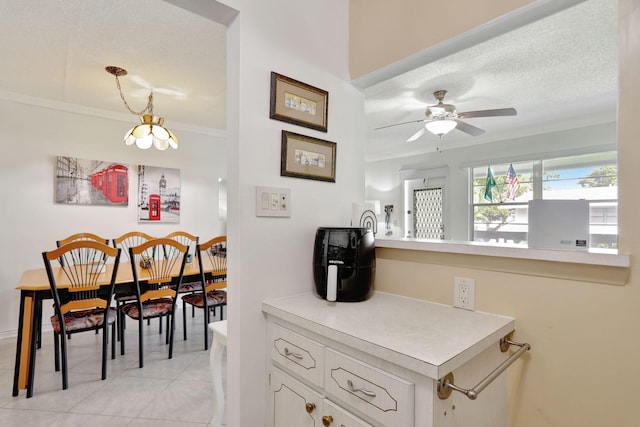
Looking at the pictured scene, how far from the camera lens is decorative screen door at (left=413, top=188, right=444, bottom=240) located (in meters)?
5.34

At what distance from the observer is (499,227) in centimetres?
467

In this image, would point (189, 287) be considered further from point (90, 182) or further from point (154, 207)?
point (90, 182)

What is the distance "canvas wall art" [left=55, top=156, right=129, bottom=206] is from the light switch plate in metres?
3.30

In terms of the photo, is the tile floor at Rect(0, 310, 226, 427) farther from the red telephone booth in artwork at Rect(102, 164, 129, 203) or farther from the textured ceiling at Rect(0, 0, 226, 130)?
the textured ceiling at Rect(0, 0, 226, 130)

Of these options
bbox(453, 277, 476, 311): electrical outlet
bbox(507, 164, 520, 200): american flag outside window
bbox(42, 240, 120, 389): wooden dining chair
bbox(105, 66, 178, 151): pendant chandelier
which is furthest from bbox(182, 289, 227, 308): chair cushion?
bbox(507, 164, 520, 200): american flag outside window

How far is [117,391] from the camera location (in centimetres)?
221

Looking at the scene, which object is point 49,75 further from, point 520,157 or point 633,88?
point 520,157

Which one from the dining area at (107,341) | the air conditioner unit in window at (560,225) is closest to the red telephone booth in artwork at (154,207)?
the dining area at (107,341)

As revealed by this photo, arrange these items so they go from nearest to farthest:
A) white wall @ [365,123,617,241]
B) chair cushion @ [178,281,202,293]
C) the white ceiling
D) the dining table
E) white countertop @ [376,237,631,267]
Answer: white countertop @ [376,237,631,267]
the white ceiling
the dining table
chair cushion @ [178,281,202,293]
white wall @ [365,123,617,241]

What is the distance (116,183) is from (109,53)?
1791 mm

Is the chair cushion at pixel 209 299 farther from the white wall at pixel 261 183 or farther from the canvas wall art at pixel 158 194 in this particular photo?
the white wall at pixel 261 183

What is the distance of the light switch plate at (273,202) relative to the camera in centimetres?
126

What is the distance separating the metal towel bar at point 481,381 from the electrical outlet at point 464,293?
0.16 m

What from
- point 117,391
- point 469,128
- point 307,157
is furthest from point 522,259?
point 469,128
